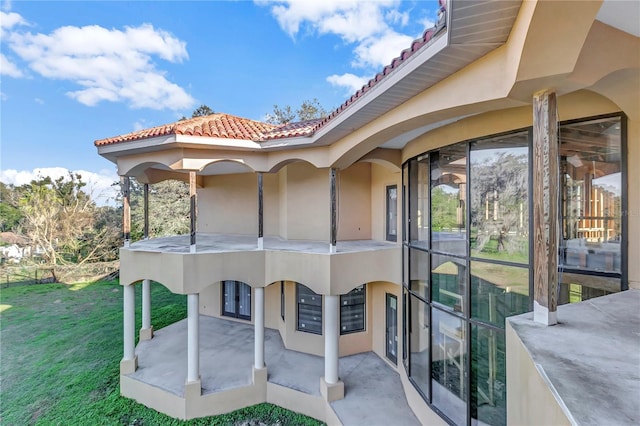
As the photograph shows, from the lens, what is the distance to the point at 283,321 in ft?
34.7

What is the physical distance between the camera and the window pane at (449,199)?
5383mm

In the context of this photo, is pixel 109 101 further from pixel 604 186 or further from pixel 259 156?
pixel 604 186

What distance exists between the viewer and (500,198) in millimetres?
4746

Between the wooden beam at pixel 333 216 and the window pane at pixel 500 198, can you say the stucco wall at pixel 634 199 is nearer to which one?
the window pane at pixel 500 198

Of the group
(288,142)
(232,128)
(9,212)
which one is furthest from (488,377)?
(9,212)

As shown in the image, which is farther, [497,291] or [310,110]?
[310,110]

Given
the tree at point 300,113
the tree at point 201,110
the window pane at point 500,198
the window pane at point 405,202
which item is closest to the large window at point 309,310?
the window pane at point 405,202

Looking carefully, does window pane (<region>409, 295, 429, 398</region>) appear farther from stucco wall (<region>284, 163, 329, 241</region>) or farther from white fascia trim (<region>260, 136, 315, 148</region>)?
white fascia trim (<region>260, 136, 315, 148</region>)

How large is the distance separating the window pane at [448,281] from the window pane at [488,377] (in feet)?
2.02

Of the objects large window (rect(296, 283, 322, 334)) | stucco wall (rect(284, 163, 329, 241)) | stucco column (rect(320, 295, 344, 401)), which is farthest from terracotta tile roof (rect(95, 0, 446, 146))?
large window (rect(296, 283, 322, 334))

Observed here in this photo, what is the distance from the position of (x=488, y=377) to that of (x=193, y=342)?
6.99 m

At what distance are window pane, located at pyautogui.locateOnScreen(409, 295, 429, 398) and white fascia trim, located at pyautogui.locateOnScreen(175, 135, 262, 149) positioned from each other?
20.6ft

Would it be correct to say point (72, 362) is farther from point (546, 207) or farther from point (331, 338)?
point (546, 207)

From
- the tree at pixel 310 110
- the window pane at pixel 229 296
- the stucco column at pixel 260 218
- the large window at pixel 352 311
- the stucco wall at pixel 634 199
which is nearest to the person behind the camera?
the stucco wall at pixel 634 199
